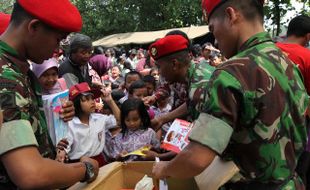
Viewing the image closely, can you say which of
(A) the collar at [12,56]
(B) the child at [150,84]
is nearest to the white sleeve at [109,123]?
(B) the child at [150,84]

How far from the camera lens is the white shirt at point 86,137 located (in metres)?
3.62

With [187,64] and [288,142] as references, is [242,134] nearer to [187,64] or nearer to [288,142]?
[288,142]

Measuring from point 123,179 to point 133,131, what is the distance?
160cm

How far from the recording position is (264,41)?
170 centimetres

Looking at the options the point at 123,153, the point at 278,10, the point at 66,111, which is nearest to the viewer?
the point at 66,111

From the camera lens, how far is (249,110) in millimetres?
1549

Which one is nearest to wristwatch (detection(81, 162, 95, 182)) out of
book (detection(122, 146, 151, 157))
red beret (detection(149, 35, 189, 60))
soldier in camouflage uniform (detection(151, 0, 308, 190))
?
soldier in camouflage uniform (detection(151, 0, 308, 190))

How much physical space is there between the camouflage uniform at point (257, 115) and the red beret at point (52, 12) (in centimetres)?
66

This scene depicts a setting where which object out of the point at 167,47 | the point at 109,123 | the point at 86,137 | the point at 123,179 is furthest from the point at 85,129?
the point at 123,179

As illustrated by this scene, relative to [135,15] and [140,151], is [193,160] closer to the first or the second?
[140,151]

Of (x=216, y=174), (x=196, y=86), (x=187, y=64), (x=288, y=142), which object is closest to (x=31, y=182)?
(x=216, y=174)

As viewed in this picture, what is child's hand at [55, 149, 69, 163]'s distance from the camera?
315 cm

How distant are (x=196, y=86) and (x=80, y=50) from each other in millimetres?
2021

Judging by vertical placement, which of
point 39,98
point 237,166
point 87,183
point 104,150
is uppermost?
point 39,98
